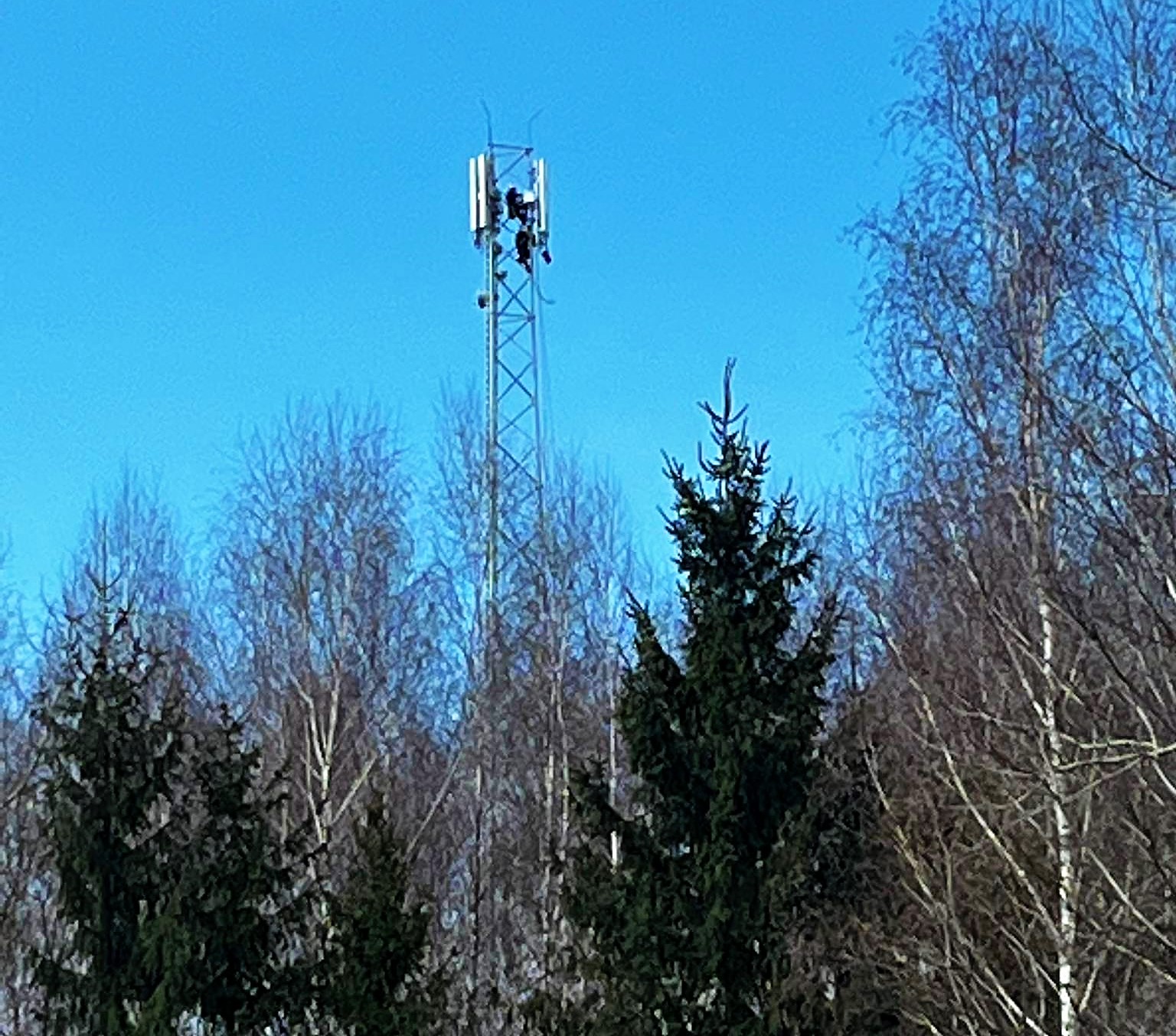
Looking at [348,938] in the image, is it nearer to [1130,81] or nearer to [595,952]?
[595,952]

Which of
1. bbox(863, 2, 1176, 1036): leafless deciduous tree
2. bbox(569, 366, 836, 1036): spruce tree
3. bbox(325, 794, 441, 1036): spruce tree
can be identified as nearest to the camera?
bbox(863, 2, 1176, 1036): leafless deciduous tree

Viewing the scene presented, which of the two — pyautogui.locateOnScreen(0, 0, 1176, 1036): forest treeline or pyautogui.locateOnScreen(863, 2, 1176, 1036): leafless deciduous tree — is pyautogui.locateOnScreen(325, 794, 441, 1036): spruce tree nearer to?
pyautogui.locateOnScreen(0, 0, 1176, 1036): forest treeline

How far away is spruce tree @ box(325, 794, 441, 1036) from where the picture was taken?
11.9m

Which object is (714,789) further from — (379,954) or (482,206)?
(482,206)

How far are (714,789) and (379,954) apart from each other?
10.4 ft

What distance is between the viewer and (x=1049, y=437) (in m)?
7.57

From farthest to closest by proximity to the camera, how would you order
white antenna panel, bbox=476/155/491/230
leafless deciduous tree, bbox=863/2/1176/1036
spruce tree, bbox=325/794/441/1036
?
white antenna panel, bbox=476/155/491/230 < spruce tree, bbox=325/794/441/1036 < leafless deciduous tree, bbox=863/2/1176/1036

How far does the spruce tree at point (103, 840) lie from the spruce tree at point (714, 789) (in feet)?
10.3

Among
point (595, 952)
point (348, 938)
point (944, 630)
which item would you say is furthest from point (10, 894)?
point (944, 630)

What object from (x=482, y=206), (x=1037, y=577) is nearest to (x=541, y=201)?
(x=482, y=206)

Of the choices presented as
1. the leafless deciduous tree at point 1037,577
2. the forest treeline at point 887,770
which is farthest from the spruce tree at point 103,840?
the leafless deciduous tree at point 1037,577

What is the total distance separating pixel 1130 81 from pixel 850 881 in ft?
18.8

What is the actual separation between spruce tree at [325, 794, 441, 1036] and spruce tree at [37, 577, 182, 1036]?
151cm

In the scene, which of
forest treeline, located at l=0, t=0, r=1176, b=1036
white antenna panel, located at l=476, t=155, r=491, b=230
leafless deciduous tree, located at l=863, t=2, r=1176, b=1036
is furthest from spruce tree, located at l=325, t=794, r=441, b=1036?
white antenna panel, located at l=476, t=155, r=491, b=230
